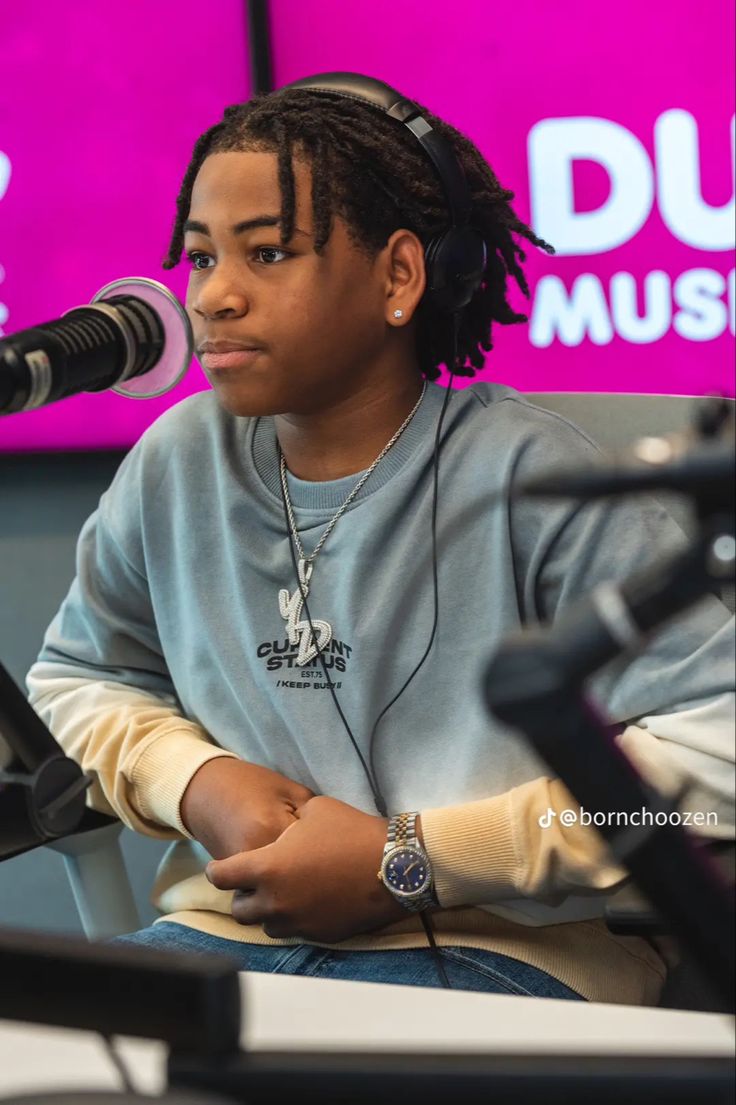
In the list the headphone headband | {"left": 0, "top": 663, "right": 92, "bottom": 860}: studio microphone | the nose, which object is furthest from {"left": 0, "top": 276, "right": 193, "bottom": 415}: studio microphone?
the headphone headband

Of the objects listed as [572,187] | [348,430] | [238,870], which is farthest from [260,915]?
[572,187]

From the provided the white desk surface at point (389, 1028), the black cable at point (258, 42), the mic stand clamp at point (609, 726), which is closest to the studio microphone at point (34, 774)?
the white desk surface at point (389, 1028)

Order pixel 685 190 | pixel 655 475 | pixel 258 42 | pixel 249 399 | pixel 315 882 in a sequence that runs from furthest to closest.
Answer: pixel 258 42
pixel 685 190
pixel 249 399
pixel 315 882
pixel 655 475

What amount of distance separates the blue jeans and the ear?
1.63ft

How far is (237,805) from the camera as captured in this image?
1067 millimetres

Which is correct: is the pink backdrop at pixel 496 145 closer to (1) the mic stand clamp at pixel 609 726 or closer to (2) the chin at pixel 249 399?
(2) the chin at pixel 249 399

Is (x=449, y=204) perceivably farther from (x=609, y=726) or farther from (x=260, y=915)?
(x=609, y=726)

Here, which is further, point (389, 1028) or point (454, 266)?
point (454, 266)

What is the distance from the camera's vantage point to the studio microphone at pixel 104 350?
637mm

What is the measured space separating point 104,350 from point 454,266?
49 centimetres

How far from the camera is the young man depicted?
102 cm

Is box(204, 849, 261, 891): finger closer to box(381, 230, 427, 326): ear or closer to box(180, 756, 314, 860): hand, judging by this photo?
box(180, 756, 314, 860): hand

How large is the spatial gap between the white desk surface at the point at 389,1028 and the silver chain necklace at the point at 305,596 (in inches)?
15.4

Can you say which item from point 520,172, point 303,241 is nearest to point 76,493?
point 520,172
